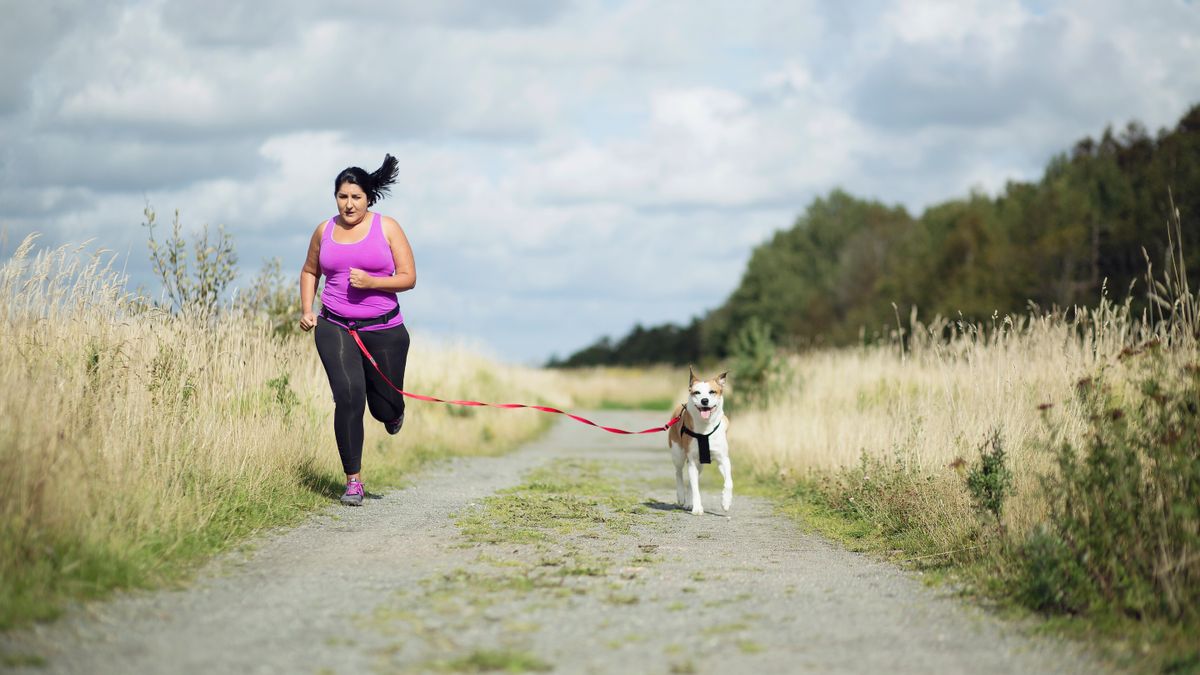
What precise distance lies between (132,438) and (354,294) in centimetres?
214

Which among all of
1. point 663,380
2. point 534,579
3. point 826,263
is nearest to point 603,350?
point 826,263

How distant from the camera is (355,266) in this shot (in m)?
8.65

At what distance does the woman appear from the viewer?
28.2ft

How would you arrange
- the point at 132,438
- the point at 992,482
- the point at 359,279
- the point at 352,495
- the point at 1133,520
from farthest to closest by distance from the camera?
the point at 352,495, the point at 359,279, the point at 132,438, the point at 992,482, the point at 1133,520

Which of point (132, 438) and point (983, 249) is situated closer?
point (132, 438)

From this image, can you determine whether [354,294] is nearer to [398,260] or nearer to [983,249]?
[398,260]

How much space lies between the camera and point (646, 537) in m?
7.89

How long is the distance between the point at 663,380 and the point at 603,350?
225ft

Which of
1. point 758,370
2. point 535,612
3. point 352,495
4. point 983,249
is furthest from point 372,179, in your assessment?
point 983,249

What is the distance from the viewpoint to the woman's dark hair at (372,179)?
28.6ft

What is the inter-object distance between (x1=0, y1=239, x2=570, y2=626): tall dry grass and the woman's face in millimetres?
1862

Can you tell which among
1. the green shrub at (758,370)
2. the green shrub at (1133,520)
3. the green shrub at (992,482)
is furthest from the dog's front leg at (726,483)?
the green shrub at (758,370)

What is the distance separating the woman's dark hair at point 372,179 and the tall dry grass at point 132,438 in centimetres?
202

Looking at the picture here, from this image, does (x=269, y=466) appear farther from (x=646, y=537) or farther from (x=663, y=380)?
(x=663, y=380)
